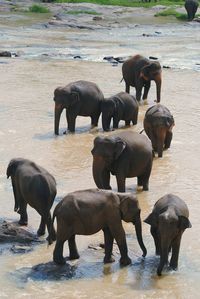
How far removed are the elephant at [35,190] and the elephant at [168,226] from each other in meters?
1.33

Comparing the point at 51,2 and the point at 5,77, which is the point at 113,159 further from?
the point at 51,2

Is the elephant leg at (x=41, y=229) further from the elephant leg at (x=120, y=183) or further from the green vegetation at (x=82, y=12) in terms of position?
the green vegetation at (x=82, y=12)

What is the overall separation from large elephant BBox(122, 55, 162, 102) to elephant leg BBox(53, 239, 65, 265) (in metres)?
10.1

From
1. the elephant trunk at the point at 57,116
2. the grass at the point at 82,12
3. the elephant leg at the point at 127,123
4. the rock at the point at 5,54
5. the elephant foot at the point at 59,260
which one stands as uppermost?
the elephant foot at the point at 59,260

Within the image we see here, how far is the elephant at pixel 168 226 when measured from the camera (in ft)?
26.1

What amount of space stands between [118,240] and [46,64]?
674 inches

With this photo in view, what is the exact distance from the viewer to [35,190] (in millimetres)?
9094

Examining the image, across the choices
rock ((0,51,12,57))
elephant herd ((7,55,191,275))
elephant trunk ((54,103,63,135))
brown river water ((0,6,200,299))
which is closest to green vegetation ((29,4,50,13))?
rock ((0,51,12,57))

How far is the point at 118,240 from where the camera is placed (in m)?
8.35

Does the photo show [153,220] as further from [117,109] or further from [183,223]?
[117,109]

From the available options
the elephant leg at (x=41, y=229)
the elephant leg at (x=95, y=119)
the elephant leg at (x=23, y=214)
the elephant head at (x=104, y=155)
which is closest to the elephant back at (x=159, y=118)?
the elephant leg at (x=95, y=119)

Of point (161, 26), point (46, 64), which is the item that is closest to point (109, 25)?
point (161, 26)

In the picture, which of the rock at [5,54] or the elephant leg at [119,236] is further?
the rock at [5,54]

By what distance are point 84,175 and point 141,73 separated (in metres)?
6.63
